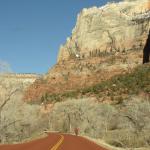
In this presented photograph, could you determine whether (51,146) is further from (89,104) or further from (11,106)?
(89,104)

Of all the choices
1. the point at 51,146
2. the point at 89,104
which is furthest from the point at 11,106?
the point at 89,104

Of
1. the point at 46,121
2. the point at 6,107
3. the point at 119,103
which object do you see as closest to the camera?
the point at 6,107

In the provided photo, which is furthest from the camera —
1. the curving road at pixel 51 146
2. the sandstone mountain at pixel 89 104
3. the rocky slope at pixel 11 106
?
the sandstone mountain at pixel 89 104

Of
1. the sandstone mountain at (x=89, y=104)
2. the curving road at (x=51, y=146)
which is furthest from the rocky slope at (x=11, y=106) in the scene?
the curving road at (x=51, y=146)

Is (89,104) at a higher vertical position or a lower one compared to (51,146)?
higher

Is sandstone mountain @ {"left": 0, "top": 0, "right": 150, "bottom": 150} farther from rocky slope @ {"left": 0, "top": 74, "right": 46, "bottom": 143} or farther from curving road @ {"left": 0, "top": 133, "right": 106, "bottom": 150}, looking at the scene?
curving road @ {"left": 0, "top": 133, "right": 106, "bottom": 150}

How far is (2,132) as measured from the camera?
185 ft

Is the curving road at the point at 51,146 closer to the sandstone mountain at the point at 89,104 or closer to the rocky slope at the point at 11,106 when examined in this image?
the rocky slope at the point at 11,106

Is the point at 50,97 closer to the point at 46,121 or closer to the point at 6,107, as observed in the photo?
the point at 46,121

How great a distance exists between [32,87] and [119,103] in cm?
7576

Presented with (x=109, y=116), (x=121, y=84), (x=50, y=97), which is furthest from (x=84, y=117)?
(x=50, y=97)

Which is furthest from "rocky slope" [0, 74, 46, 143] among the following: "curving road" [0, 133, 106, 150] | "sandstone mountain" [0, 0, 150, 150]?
"curving road" [0, 133, 106, 150]

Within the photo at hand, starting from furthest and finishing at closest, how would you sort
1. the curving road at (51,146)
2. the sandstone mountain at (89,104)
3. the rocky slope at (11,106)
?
1. the sandstone mountain at (89,104)
2. the rocky slope at (11,106)
3. the curving road at (51,146)

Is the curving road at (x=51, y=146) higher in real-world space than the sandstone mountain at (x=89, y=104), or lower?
lower
